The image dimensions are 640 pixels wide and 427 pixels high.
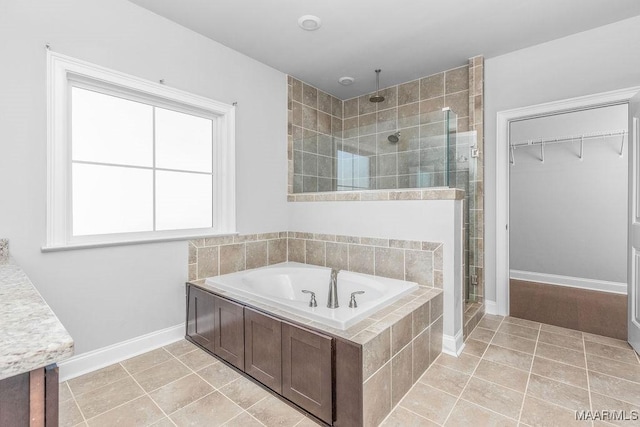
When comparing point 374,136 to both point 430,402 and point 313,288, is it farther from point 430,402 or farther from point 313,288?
point 430,402

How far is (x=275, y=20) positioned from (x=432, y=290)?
237 cm

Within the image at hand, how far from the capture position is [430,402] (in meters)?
1.72

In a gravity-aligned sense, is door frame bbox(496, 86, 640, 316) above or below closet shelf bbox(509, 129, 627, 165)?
below

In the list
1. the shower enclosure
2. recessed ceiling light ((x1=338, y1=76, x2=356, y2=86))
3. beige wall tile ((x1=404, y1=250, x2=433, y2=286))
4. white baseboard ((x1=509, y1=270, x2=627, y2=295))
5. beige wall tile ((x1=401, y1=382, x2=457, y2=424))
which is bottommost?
beige wall tile ((x1=401, y1=382, x2=457, y2=424))

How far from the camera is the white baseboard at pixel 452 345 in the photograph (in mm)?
2246

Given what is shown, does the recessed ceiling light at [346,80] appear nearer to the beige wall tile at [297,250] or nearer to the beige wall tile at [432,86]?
the beige wall tile at [432,86]

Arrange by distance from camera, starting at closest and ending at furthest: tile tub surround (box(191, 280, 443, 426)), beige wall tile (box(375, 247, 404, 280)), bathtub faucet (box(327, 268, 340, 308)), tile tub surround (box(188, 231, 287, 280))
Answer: tile tub surround (box(191, 280, 443, 426))
bathtub faucet (box(327, 268, 340, 308))
beige wall tile (box(375, 247, 404, 280))
tile tub surround (box(188, 231, 287, 280))

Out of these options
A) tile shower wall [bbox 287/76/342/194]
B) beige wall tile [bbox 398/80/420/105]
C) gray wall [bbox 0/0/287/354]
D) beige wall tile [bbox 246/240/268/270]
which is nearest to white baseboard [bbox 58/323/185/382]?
gray wall [bbox 0/0/287/354]

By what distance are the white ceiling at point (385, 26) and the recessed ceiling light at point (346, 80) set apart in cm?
26

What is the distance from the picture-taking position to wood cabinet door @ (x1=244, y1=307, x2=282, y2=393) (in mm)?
1783

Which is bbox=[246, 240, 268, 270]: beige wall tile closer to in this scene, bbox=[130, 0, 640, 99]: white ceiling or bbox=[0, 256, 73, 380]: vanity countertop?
bbox=[130, 0, 640, 99]: white ceiling

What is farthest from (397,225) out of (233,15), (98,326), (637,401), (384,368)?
(98,326)

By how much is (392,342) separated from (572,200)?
3532 millimetres

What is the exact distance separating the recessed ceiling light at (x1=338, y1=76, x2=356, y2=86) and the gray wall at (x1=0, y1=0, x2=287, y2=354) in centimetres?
100
